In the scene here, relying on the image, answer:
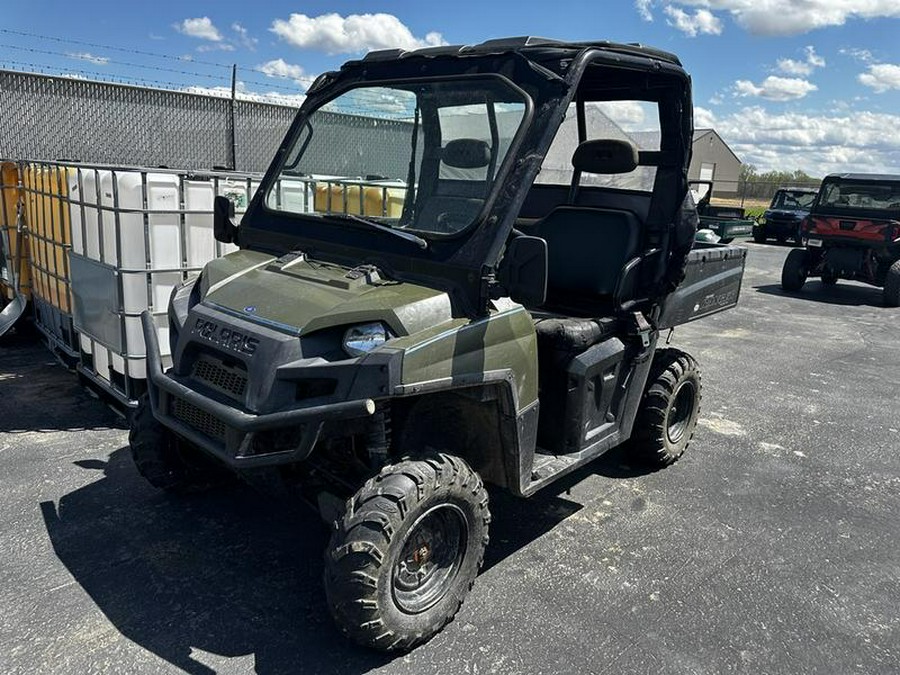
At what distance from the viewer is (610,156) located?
4.08 meters

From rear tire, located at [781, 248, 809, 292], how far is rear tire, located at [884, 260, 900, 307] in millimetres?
1404

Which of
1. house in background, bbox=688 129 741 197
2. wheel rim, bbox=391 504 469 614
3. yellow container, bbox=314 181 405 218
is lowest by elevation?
wheel rim, bbox=391 504 469 614

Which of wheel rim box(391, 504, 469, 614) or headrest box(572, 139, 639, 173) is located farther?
headrest box(572, 139, 639, 173)

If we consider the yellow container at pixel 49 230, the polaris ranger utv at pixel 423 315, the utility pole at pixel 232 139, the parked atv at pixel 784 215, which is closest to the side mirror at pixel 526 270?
the polaris ranger utv at pixel 423 315

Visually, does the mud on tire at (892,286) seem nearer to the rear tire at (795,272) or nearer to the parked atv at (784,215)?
the rear tire at (795,272)

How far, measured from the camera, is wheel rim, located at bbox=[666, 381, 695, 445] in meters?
4.95

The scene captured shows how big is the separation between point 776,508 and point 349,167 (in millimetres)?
3280

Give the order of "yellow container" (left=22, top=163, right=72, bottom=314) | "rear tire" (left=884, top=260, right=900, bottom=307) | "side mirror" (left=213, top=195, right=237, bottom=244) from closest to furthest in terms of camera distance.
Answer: "side mirror" (left=213, top=195, right=237, bottom=244), "yellow container" (left=22, top=163, right=72, bottom=314), "rear tire" (left=884, top=260, right=900, bottom=307)

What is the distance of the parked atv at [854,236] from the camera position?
12.6 m

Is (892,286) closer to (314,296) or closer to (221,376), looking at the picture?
(314,296)

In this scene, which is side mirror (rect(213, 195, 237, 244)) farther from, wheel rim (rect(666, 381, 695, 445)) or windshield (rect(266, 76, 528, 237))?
wheel rim (rect(666, 381, 695, 445))

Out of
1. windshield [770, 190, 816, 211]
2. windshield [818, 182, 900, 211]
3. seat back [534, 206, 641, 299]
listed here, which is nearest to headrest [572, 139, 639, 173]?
seat back [534, 206, 641, 299]

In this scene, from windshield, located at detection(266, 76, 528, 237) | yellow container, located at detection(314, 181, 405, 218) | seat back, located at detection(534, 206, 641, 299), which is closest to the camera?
windshield, located at detection(266, 76, 528, 237)

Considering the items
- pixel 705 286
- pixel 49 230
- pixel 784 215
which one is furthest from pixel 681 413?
pixel 784 215
